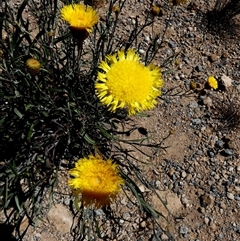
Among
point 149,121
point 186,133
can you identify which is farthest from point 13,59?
point 186,133

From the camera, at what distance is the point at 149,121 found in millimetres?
2887

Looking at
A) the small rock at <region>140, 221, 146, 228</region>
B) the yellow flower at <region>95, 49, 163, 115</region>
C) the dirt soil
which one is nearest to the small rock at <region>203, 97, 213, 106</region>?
the dirt soil

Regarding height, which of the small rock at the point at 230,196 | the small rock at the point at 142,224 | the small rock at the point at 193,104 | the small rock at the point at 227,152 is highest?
the small rock at the point at 193,104

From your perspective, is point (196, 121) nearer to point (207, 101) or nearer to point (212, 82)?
point (207, 101)

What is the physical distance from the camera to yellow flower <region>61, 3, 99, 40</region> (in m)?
1.87

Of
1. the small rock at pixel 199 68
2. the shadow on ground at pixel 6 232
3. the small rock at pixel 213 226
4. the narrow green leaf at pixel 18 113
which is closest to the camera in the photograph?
the narrow green leaf at pixel 18 113

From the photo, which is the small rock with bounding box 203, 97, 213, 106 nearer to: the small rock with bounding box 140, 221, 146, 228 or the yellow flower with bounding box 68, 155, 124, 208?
the small rock with bounding box 140, 221, 146, 228

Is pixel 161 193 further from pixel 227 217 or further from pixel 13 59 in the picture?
pixel 13 59

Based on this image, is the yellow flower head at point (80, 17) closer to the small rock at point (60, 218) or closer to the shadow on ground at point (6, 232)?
the small rock at point (60, 218)

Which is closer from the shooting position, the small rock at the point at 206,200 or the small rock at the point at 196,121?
the small rock at the point at 206,200

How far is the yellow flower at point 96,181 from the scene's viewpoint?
1.82m

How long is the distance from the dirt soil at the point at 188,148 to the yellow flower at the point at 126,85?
30.4 inches

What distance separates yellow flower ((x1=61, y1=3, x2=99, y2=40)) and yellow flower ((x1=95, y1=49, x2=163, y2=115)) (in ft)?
0.53

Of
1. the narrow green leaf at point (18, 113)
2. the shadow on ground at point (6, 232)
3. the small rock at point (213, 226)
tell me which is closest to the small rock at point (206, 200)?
the small rock at point (213, 226)
